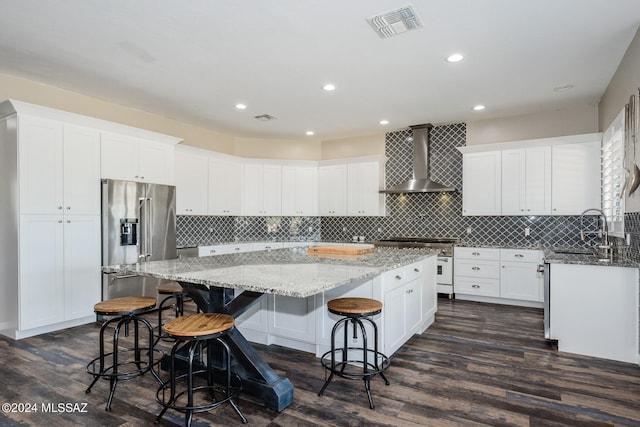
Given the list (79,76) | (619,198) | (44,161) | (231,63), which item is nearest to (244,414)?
(231,63)

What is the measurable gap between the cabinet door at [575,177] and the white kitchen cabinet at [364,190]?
260cm

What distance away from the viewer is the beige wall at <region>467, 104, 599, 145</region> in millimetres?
5027

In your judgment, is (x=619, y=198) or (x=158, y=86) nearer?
(x=619, y=198)

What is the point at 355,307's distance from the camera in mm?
2537

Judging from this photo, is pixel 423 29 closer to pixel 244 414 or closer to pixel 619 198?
pixel 619 198

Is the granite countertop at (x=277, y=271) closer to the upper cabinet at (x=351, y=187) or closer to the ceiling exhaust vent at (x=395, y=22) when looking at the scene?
the ceiling exhaust vent at (x=395, y=22)

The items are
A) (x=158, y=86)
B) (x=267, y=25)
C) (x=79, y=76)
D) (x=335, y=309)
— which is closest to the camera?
(x=335, y=309)

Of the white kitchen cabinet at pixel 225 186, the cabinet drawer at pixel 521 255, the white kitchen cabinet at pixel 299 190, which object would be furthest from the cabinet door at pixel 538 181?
the white kitchen cabinet at pixel 225 186

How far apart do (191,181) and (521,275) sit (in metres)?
5.01

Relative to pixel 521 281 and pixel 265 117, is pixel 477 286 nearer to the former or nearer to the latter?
pixel 521 281

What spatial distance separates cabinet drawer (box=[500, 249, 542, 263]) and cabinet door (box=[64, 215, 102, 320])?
17.2 feet

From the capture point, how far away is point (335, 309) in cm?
254

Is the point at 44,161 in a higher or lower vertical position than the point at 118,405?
higher

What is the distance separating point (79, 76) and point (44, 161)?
3.17ft
